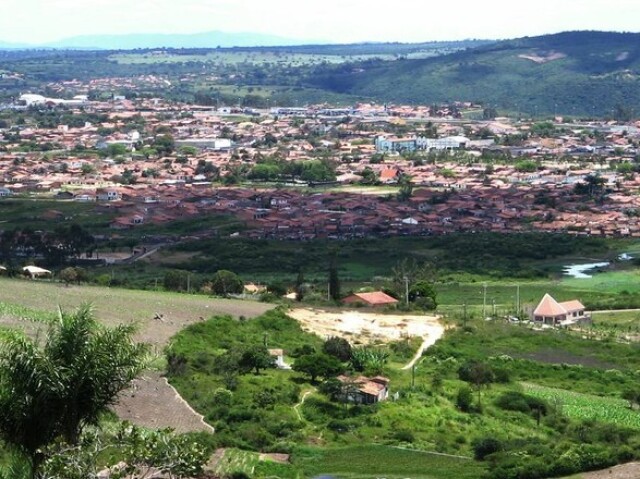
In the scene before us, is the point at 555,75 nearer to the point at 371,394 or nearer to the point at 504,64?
the point at 504,64

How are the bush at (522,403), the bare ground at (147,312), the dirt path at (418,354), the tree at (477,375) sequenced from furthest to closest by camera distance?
the dirt path at (418,354)
the tree at (477,375)
the bush at (522,403)
the bare ground at (147,312)

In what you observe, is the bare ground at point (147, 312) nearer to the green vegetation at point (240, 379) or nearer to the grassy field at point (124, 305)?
the grassy field at point (124, 305)

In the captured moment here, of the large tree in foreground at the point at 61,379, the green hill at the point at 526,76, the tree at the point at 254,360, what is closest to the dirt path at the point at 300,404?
the tree at the point at 254,360

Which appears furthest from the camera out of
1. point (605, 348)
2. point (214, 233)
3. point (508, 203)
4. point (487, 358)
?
point (508, 203)

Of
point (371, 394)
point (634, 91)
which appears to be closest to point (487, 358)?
point (371, 394)

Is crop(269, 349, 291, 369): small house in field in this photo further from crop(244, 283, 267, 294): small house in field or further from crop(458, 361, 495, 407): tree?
crop(244, 283, 267, 294): small house in field

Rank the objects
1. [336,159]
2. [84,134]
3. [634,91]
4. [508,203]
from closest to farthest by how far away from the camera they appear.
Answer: [508,203] < [336,159] < [84,134] < [634,91]
